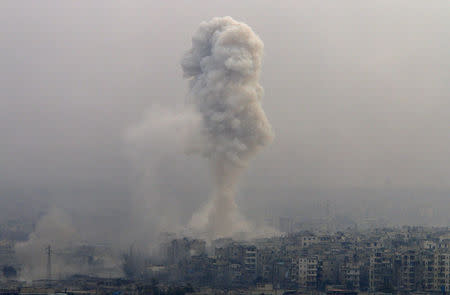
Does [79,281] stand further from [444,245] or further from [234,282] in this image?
[444,245]

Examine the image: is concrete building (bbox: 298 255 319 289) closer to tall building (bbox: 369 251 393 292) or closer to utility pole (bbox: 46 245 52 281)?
tall building (bbox: 369 251 393 292)

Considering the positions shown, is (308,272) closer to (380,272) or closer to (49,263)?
(380,272)

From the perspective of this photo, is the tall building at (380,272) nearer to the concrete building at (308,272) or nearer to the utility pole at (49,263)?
the concrete building at (308,272)

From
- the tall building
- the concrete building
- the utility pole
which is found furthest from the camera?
the utility pole

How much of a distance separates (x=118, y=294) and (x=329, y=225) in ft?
129

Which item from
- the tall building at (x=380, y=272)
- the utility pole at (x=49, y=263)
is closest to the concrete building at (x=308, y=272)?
the tall building at (x=380, y=272)

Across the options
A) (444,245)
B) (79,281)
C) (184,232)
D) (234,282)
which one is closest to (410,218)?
(444,245)

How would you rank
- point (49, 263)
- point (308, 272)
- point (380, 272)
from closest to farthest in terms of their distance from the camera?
1. point (380, 272)
2. point (308, 272)
3. point (49, 263)

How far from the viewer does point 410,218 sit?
265ft

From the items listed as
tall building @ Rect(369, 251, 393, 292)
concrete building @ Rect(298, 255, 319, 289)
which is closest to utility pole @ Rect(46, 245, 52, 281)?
concrete building @ Rect(298, 255, 319, 289)

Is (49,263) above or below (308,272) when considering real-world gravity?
above

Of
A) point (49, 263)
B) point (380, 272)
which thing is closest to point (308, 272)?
point (380, 272)

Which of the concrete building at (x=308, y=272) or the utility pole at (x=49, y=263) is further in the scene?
the utility pole at (x=49, y=263)

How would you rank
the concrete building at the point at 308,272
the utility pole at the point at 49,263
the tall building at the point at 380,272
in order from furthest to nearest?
the utility pole at the point at 49,263
the concrete building at the point at 308,272
the tall building at the point at 380,272
